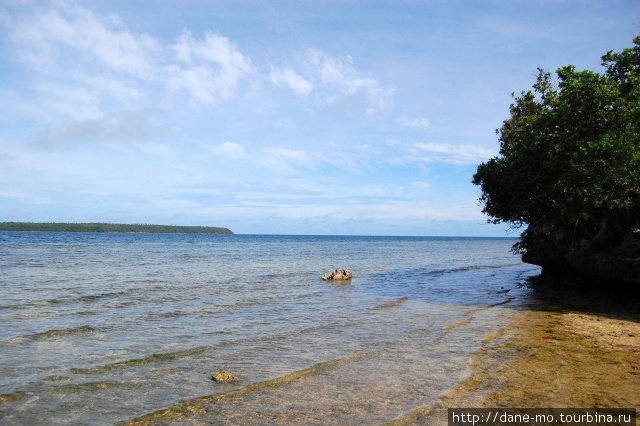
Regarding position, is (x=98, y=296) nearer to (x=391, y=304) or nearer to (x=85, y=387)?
(x=85, y=387)

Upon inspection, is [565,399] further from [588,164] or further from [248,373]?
[588,164]

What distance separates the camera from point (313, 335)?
1299cm

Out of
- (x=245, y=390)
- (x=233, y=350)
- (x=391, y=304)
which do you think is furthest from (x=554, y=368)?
(x=391, y=304)

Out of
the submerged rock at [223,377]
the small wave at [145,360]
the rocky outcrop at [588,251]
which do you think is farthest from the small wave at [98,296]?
the rocky outcrop at [588,251]

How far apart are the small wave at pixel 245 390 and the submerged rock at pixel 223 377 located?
1.63ft

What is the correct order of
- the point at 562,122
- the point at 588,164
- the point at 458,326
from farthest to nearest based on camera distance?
the point at 562,122
the point at 588,164
the point at 458,326

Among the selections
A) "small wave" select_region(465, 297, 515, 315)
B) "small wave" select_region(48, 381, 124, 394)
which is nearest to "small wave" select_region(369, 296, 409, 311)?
"small wave" select_region(465, 297, 515, 315)

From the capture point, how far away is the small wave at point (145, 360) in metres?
9.32

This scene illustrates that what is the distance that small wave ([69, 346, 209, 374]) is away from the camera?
9.32m

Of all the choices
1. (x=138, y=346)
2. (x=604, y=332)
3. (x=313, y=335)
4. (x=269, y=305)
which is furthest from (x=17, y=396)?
(x=604, y=332)

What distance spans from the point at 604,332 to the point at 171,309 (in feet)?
50.3

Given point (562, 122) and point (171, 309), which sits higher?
point (562, 122)

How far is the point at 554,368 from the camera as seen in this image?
30.9ft

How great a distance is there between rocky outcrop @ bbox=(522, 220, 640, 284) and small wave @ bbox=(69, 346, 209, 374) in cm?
1641
